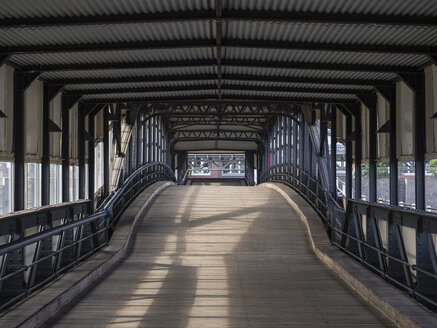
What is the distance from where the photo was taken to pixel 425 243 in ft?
23.9

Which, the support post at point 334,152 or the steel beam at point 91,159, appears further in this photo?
the support post at point 334,152

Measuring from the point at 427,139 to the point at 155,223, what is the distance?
25.7ft

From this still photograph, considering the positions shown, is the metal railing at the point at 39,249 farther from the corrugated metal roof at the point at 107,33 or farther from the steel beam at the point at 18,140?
the corrugated metal roof at the point at 107,33

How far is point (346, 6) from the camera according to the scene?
8.89 metres

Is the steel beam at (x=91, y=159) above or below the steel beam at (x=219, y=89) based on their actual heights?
below

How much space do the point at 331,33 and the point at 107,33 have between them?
13.9 ft

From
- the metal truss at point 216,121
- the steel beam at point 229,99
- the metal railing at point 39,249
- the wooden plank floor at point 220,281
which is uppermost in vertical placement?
the metal truss at point 216,121

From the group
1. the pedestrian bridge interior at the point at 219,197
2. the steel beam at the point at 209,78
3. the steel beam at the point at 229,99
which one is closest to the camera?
the pedestrian bridge interior at the point at 219,197

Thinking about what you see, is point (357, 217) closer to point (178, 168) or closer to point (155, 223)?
point (155, 223)

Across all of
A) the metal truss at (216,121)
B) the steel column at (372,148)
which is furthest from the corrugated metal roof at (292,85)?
the metal truss at (216,121)

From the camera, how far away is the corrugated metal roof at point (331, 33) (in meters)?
9.94

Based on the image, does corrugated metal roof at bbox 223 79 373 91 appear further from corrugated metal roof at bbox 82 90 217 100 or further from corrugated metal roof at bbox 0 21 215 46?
corrugated metal roof at bbox 0 21 215 46

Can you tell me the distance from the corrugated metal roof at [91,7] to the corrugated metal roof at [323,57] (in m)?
2.99

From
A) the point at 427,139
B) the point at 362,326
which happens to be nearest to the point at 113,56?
the point at 427,139
